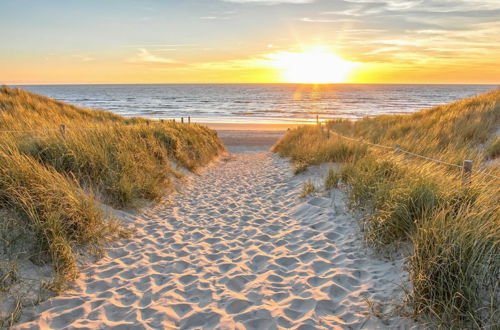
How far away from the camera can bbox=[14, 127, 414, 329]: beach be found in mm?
3324

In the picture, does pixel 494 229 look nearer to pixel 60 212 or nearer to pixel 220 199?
pixel 60 212

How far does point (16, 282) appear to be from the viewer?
3512mm

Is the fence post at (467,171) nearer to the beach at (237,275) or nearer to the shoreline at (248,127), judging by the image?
the beach at (237,275)

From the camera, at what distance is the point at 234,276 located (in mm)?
4270

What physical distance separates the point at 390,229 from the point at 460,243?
5.01 ft

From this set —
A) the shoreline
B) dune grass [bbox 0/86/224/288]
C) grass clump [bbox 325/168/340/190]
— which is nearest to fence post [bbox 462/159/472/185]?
grass clump [bbox 325/168/340/190]

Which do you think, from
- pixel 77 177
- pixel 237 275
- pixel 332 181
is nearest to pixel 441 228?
pixel 237 275

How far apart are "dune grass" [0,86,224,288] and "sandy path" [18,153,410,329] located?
1.64 ft

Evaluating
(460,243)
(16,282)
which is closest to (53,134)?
(16,282)

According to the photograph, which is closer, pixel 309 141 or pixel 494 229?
pixel 494 229

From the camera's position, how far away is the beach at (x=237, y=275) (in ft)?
10.9

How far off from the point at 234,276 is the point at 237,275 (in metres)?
0.05

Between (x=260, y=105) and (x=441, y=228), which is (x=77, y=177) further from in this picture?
(x=260, y=105)

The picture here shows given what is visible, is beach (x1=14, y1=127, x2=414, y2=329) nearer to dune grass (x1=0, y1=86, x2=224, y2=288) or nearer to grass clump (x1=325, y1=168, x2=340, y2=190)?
grass clump (x1=325, y1=168, x2=340, y2=190)
